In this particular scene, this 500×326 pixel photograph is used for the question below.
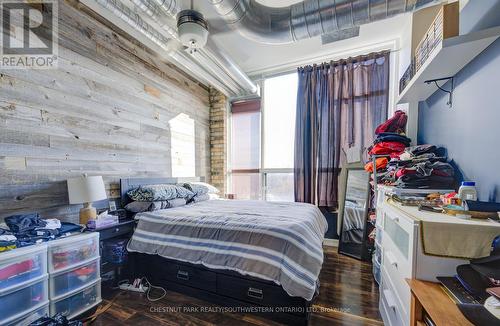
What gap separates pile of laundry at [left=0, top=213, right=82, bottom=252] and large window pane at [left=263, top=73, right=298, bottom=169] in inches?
116

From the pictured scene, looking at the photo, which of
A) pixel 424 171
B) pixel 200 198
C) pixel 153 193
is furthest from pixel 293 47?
pixel 153 193

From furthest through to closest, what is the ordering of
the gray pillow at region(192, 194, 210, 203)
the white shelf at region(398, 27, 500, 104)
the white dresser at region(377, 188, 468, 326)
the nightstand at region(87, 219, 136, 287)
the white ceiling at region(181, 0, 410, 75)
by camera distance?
the gray pillow at region(192, 194, 210, 203) < the white ceiling at region(181, 0, 410, 75) < the nightstand at region(87, 219, 136, 287) < the white shelf at region(398, 27, 500, 104) < the white dresser at region(377, 188, 468, 326)

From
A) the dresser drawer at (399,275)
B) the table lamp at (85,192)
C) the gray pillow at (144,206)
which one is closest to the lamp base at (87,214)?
the table lamp at (85,192)

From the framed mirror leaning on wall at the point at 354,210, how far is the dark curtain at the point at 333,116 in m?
0.17

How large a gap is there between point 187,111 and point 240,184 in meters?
1.64

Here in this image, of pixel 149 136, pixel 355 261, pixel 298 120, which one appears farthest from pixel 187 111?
pixel 355 261

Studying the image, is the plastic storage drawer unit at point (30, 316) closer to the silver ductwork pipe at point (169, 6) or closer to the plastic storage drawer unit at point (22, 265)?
the plastic storage drawer unit at point (22, 265)

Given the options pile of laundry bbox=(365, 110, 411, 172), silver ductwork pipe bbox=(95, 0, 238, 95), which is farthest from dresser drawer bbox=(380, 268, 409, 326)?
silver ductwork pipe bbox=(95, 0, 238, 95)

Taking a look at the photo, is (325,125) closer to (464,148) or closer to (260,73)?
(260,73)

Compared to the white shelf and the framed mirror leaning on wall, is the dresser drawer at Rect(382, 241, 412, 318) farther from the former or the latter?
the framed mirror leaning on wall

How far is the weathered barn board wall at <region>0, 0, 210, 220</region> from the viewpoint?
67.9 inches

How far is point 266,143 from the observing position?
391 cm

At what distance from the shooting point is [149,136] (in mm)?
2900

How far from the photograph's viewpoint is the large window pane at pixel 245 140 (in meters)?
4.02
